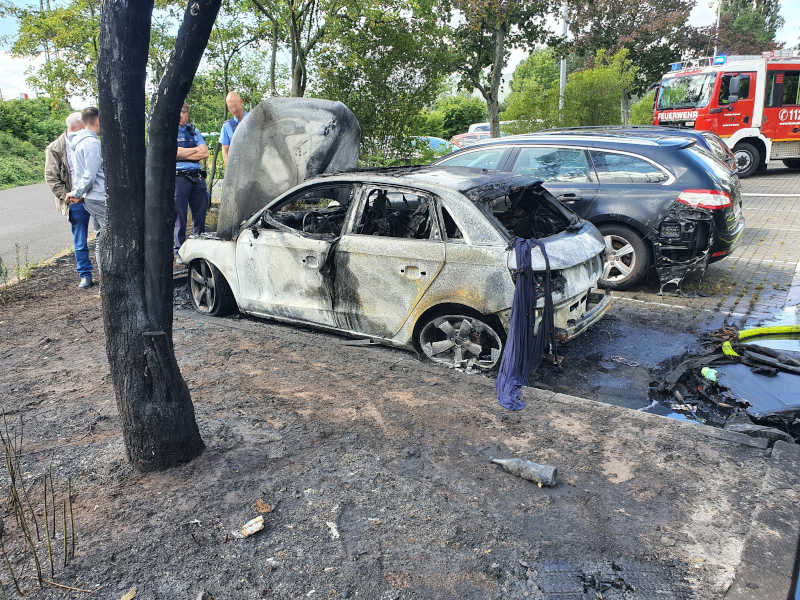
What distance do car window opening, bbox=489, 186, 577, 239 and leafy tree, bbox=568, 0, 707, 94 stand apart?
2042cm

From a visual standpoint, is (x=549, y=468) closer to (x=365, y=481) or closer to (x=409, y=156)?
(x=365, y=481)

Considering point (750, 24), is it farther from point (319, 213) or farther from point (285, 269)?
point (285, 269)

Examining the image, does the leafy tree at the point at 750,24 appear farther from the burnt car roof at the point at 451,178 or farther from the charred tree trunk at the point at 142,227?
the charred tree trunk at the point at 142,227

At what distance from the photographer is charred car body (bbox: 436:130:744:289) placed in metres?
6.75

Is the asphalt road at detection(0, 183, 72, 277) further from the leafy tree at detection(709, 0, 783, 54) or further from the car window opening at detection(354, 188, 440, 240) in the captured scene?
the leafy tree at detection(709, 0, 783, 54)

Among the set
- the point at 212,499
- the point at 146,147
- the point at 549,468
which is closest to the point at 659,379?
the point at 549,468

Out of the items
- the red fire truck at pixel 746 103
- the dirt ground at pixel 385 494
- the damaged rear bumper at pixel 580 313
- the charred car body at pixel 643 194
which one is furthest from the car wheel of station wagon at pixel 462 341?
the red fire truck at pixel 746 103

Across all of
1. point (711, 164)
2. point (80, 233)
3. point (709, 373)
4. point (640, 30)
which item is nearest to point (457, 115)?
point (640, 30)

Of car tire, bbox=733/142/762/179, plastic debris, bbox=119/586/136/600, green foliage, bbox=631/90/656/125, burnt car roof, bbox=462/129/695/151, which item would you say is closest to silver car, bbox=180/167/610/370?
burnt car roof, bbox=462/129/695/151

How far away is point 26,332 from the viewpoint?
6004 mm

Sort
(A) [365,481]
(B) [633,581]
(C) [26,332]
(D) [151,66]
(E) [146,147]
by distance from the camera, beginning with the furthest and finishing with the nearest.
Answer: (D) [151,66] → (C) [26,332] → (A) [365,481] → (E) [146,147] → (B) [633,581]

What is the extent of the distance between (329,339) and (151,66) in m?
9.11

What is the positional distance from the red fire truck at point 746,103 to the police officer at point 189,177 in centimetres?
1504

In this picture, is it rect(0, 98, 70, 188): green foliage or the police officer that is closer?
the police officer
